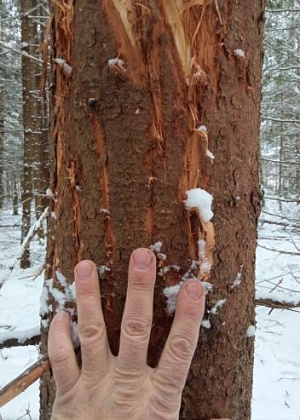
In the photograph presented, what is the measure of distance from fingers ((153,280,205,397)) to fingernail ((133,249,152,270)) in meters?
0.10

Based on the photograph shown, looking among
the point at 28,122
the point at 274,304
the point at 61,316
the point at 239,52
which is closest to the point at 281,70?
the point at 274,304

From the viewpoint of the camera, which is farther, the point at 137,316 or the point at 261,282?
the point at 261,282

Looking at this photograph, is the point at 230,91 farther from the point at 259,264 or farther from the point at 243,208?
the point at 259,264

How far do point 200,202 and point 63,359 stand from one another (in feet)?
1.50

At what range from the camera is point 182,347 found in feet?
2.58

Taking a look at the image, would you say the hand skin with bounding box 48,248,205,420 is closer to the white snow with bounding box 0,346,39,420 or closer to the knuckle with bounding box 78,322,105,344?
the knuckle with bounding box 78,322,105,344

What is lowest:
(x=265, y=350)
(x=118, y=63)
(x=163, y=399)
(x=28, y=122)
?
(x=265, y=350)

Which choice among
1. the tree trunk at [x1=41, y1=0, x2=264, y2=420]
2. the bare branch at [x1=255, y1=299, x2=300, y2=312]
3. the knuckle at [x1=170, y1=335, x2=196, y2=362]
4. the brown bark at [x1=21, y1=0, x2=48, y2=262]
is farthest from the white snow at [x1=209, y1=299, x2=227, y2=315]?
the brown bark at [x1=21, y1=0, x2=48, y2=262]

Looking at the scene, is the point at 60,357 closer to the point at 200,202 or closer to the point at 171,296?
the point at 171,296

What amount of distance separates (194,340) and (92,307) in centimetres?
23

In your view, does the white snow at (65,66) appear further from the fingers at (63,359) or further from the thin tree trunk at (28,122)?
the thin tree trunk at (28,122)

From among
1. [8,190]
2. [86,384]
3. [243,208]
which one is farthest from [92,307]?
[8,190]

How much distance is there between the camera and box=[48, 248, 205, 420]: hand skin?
782 millimetres

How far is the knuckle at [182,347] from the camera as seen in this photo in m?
0.79
